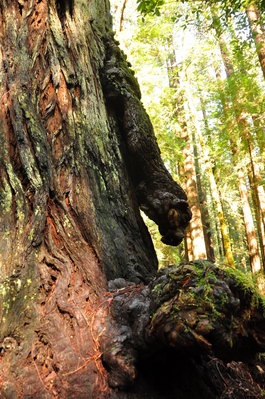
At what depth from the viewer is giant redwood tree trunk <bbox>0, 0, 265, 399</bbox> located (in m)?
1.91

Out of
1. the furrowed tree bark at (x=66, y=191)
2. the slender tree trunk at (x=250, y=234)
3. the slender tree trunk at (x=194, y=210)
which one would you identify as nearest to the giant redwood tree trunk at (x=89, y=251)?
the furrowed tree bark at (x=66, y=191)

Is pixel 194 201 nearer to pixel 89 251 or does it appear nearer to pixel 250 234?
pixel 250 234

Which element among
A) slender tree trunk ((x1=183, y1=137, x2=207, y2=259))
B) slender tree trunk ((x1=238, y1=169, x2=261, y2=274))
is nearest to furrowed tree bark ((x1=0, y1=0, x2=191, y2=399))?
slender tree trunk ((x1=183, y1=137, x2=207, y2=259))

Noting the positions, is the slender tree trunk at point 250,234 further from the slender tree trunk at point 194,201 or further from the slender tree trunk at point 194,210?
the slender tree trunk at point 194,210

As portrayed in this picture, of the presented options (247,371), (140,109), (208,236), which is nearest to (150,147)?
(140,109)

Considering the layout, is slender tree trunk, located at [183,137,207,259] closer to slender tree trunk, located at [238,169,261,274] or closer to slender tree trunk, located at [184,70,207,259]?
slender tree trunk, located at [184,70,207,259]

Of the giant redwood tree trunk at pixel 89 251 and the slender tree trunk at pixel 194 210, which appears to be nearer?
the giant redwood tree trunk at pixel 89 251

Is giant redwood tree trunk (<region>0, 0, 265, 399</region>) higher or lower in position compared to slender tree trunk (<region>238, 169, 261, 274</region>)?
higher

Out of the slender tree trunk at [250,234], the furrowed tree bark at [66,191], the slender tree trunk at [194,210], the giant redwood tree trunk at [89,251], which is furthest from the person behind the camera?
the slender tree trunk at [250,234]

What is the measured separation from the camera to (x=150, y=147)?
376cm

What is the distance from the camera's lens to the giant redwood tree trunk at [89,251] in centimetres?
191

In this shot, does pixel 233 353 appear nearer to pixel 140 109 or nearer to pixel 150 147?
pixel 150 147

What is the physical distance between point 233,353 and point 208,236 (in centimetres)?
1764

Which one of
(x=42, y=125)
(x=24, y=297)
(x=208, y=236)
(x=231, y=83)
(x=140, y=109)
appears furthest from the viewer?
(x=208, y=236)
